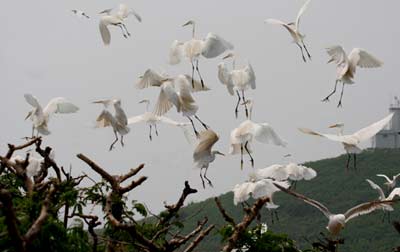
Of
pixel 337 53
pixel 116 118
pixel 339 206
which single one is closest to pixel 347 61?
pixel 337 53

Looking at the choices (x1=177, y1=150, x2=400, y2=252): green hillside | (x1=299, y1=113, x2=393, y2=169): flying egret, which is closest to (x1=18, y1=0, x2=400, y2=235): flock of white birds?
(x1=299, y1=113, x2=393, y2=169): flying egret

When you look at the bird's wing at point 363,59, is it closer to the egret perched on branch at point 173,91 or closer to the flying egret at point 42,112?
the egret perched on branch at point 173,91

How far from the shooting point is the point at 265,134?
2486 mm

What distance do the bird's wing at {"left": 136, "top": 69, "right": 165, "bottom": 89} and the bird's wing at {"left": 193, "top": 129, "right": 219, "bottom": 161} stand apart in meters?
0.33

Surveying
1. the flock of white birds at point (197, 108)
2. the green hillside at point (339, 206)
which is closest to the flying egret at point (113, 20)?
the flock of white birds at point (197, 108)

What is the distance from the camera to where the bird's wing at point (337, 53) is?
2.86m

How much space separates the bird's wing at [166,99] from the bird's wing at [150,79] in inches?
2.2

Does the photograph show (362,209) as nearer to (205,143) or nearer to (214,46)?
(205,143)

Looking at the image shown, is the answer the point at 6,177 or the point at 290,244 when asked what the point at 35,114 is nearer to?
the point at 6,177

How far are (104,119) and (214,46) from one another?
46 centimetres

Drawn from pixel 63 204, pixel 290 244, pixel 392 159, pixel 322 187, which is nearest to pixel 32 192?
pixel 63 204

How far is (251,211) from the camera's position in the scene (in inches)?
81.4

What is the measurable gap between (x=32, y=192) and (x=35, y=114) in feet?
2.36

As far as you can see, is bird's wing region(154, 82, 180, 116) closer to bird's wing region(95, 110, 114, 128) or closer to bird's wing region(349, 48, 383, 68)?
bird's wing region(95, 110, 114, 128)
